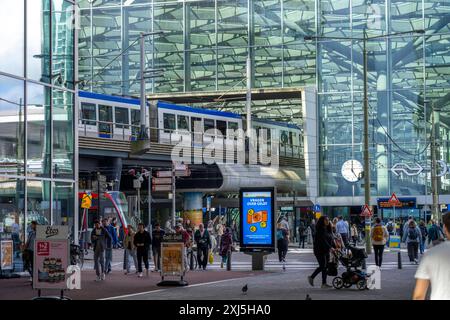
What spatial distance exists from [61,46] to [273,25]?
3745cm

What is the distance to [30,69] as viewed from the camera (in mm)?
27891

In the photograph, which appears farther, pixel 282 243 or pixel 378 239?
pixel 282 243

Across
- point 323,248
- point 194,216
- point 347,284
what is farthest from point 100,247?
point 194,216

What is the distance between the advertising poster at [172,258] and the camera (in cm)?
2473

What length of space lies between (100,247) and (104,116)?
78.9ft

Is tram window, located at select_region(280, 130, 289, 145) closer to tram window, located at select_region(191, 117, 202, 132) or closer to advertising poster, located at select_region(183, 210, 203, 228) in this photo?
advertising poster, located at select_region(183, 210, 203, 228)

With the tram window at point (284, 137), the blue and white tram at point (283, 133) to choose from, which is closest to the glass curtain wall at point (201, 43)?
the blue and white tram at point (283, 133)

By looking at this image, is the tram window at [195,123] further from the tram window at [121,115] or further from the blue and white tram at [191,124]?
the tram window at [121,115]

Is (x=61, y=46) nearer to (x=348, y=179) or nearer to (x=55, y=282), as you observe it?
(x=55, y=282)

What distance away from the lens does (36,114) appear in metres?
28.3

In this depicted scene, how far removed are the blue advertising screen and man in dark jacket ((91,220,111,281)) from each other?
18.0 ft

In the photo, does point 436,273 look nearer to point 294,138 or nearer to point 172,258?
point 172,258

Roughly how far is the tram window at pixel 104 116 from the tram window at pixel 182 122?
248 inches
